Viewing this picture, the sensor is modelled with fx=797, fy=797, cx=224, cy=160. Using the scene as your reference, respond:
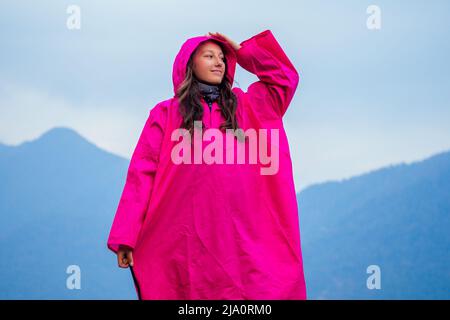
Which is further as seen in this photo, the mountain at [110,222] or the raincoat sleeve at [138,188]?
the mountain at [110,222]

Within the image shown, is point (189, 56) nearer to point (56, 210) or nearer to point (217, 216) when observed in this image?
point (217, 216)

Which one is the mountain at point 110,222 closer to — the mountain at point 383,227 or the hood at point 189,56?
the mountain at point 383,227

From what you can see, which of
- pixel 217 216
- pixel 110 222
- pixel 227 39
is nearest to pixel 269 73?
pixel 227 39

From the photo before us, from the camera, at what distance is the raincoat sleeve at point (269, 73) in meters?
2.95

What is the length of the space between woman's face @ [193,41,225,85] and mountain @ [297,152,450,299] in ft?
4.62

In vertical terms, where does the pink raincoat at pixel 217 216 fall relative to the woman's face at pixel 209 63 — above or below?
below

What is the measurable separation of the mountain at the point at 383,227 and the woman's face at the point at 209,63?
1409 mm

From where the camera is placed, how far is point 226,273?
2756 millimetres

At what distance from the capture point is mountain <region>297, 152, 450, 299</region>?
4.00m

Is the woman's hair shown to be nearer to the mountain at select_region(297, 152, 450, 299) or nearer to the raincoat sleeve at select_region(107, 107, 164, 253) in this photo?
the raincoat sleeve at select_region(107, 107, 164, 253)

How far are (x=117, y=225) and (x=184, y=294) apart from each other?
34 cm

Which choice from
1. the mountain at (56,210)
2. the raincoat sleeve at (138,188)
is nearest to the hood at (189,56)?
the raincoat sleeve at (138,188)
